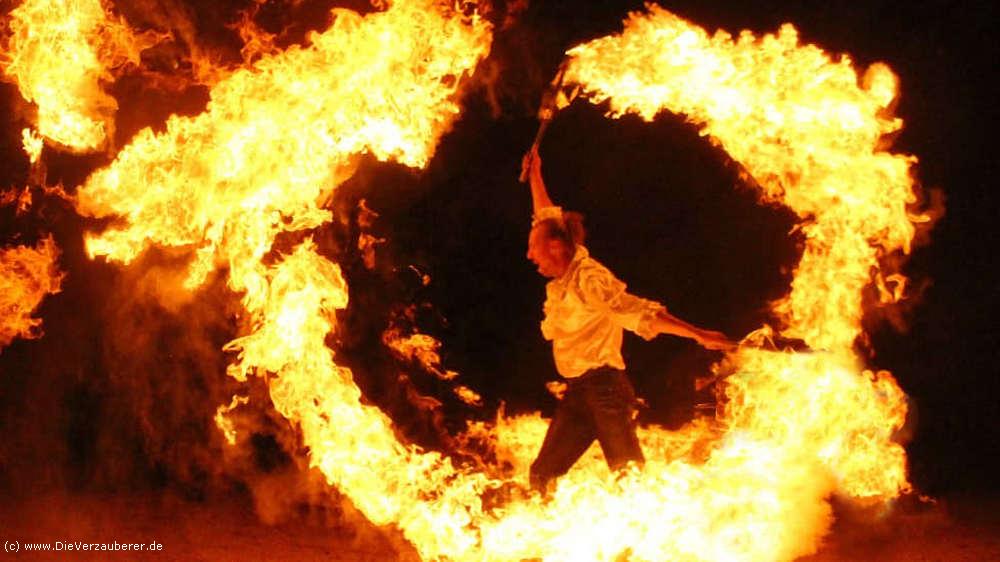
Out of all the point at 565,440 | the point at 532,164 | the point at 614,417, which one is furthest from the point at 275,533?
the point at 532,164

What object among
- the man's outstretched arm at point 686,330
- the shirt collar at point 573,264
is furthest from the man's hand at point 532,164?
the man's outstretched arm at point 686,330

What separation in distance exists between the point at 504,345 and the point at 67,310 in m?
3.77

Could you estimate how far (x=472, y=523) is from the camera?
207 inches

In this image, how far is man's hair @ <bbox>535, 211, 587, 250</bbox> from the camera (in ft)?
16.7

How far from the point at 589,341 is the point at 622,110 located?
184cm

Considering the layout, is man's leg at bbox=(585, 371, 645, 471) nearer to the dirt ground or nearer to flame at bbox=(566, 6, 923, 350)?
flame at bbox=(566, 6, 923, 350)

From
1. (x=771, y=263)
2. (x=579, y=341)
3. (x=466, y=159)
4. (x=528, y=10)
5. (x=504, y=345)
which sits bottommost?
(x=579, y=341)

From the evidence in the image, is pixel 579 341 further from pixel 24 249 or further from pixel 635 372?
pixel 24 249

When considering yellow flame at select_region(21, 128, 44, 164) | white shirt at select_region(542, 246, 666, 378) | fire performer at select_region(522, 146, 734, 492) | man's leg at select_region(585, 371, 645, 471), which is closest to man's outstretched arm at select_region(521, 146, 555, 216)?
fire performer at select_region(522, 146, 734, 492)

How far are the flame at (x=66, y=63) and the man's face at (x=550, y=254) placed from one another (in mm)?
3175

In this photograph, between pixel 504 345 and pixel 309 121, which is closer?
pixel 309 121

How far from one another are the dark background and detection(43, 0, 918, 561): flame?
1.65 m

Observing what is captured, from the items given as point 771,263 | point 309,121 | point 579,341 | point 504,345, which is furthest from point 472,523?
point 771,263

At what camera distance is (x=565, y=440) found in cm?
502
